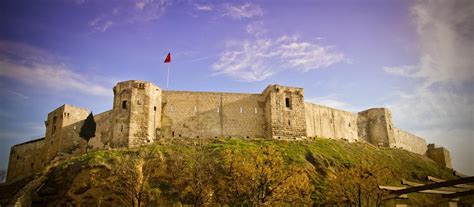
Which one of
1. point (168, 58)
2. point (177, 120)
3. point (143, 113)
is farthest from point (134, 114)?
point (168, 58)

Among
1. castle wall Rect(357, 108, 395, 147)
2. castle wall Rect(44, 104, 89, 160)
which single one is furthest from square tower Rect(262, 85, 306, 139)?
castle wall Rect(44, 104, 89, 160)

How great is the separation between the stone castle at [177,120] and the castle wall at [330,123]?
0.48 feet

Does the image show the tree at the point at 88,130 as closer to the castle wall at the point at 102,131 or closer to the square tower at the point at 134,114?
the castle wall at the point at 102,131

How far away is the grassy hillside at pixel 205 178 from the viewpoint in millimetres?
28188

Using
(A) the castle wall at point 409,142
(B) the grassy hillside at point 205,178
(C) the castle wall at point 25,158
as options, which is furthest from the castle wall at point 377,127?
(C) the castle wall at point 25,158

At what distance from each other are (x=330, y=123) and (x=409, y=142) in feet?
71.6

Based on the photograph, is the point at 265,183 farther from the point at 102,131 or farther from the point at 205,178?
the point at 102,131

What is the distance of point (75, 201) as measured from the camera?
32.0m

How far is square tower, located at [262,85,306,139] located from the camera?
47000mm

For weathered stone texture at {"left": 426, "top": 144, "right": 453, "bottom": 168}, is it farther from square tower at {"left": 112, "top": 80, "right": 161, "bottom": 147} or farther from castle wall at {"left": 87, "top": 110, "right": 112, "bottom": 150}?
castle wall at {"left": 87, "top": 110, "right": 112, "bottom": 150}

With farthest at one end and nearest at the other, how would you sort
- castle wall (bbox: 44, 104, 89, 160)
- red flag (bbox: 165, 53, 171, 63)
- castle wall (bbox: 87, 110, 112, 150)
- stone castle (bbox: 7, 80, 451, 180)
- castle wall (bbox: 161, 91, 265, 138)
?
1. castle wall (bbox: 44, 104, 89, 160)
2. castle wall (bbox: 161, 91, 265, 138)
3. red flag (bbox: 165, 53, 171, 63)
4. castle wall (bbox: 87, 110, 112, 150)
5. stone castle (bbox: 7, 80, 451, 180)

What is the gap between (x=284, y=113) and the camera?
157 ft

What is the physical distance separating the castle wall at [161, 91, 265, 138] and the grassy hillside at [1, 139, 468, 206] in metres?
2.81

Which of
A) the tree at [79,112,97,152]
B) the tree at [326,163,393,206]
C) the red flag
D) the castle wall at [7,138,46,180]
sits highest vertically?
the red flag
